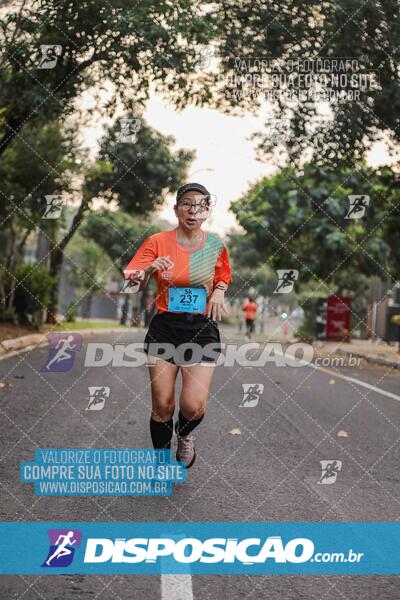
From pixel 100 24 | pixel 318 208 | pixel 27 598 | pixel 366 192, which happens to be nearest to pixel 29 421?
pixel 27 598

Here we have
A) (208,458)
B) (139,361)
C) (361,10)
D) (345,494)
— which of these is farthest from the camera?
(139,361)

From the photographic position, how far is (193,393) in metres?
5.61

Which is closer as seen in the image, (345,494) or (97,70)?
(345,494)

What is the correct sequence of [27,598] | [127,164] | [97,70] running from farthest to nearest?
[127,164], [97,70], [27,598]

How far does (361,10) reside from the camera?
13.4m

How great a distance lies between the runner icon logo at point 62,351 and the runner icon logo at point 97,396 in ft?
7.47

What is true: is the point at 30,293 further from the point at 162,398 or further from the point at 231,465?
the point at 162,398

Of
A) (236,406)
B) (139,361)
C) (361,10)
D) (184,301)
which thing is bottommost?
(139,361)

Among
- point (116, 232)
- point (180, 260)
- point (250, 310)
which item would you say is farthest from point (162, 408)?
point (116, 232)

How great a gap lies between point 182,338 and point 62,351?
45.9ft

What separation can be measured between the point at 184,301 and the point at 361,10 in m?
9.59

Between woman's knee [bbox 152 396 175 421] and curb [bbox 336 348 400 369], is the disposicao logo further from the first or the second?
curb [bbox 336 348 400 369]

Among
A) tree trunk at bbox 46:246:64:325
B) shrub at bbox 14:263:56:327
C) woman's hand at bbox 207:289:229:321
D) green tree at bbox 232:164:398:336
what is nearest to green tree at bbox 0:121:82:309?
shrub at bbox 14:263:56:327

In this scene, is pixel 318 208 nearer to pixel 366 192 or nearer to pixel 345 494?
pixel 366 192
